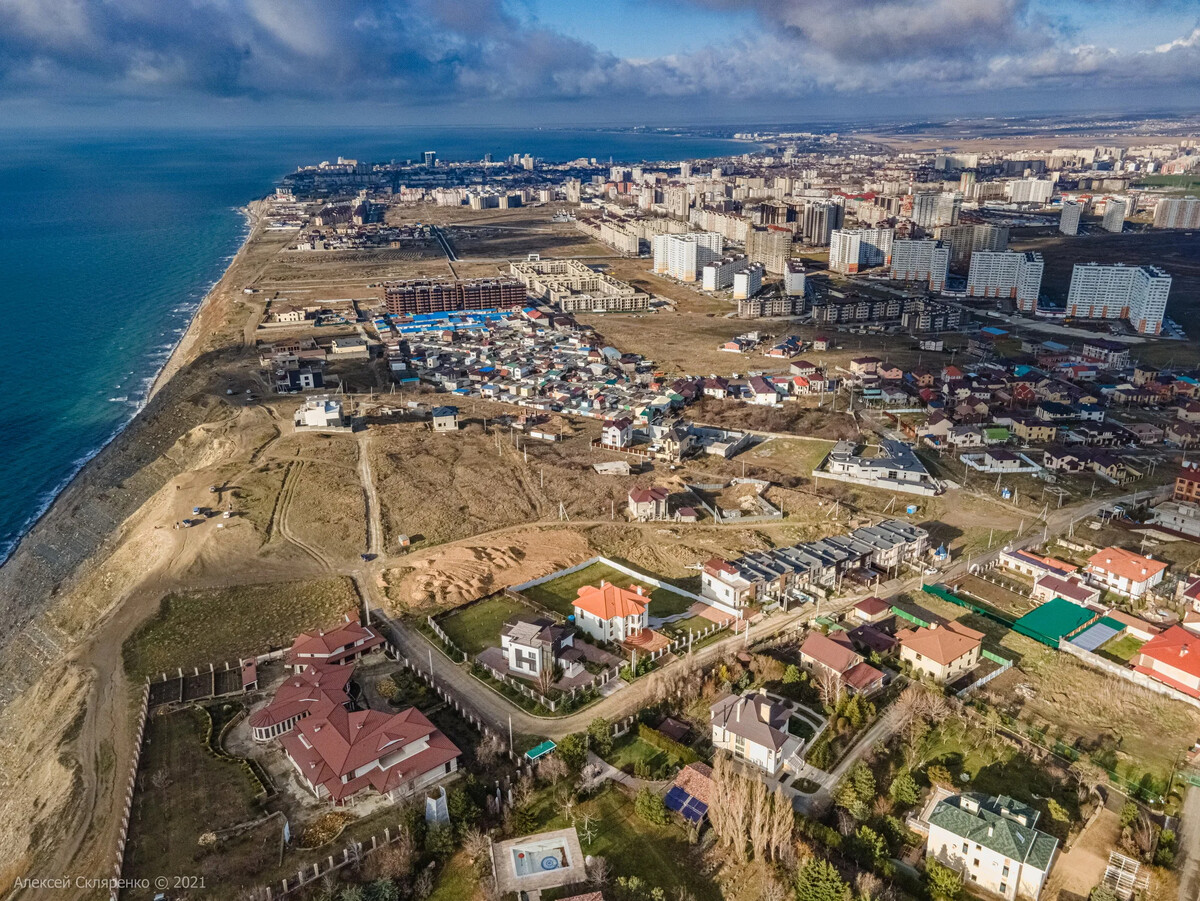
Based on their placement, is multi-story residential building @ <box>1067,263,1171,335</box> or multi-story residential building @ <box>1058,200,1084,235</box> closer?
multi-story residential building @ <box>1067,263,1171,335</box>

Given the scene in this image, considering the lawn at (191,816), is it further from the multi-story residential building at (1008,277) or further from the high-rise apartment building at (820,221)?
the high-rise apartment building at (820,221)

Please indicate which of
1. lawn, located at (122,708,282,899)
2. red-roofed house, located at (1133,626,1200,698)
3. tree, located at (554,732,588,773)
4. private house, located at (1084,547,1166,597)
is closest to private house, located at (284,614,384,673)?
lawn, located at (122,708,282,899)

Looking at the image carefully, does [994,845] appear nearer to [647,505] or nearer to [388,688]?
[388,688]

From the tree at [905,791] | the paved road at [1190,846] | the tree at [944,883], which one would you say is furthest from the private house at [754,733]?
the paved road at [1190,846]

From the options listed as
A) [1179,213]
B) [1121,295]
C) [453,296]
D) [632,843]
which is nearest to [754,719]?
[632,843]

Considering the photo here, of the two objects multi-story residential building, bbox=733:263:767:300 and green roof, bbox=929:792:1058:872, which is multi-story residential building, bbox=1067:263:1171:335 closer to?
multi-story residential building, bbox=733:263:767:300

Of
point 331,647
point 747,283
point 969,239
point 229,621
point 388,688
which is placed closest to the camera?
point 388,688
